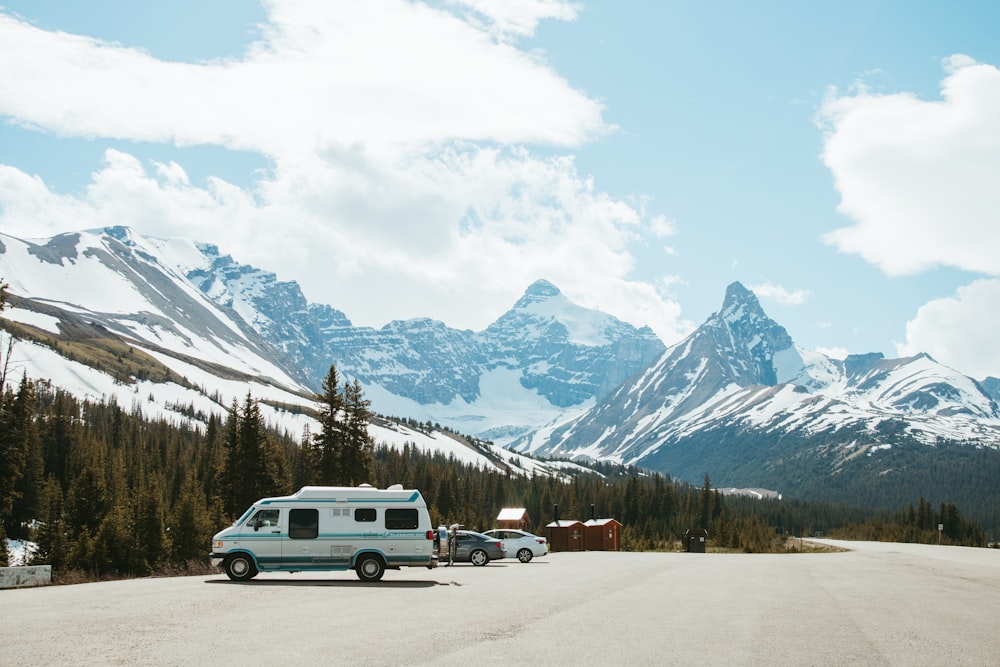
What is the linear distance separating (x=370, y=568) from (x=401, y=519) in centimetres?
175

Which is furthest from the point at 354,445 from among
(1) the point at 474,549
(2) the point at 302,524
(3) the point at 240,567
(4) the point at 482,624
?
(4) the point at 482,624

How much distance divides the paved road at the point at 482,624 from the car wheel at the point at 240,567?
0.70m

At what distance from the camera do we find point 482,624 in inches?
680

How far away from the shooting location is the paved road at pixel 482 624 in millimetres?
13633

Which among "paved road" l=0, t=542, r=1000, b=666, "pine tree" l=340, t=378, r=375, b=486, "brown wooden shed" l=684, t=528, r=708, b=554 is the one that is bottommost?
"brown wooden shed" l=684, t=528, r=708, b=554

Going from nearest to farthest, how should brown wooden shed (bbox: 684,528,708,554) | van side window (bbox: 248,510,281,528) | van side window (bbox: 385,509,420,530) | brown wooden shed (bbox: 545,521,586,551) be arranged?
1. van side window (bbox: 248,510,281,528)
2. van side window (bbox: 385,509,420,530)
3. brown wooden shed (bbox: 545,521,586,551)
4. brown wooden shed (bbox: 684,528,708,554)

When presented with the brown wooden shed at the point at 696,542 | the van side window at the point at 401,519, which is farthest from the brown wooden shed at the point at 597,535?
the van side window at the point at 401,519

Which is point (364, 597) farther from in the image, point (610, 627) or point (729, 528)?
point (729, 528)

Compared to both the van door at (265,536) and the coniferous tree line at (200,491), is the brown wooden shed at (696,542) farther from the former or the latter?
the van door at (265,536)

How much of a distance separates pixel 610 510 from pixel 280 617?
483 feet

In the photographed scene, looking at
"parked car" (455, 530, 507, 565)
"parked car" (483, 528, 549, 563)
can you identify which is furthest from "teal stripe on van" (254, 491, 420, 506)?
"parked car" (483, 528, 549, 563)

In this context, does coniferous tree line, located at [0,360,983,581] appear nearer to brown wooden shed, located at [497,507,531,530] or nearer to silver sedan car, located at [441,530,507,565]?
brown wooden shed, located at [497,507,531,530]

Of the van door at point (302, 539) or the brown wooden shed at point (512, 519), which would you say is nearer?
the van door at point (302, 539)

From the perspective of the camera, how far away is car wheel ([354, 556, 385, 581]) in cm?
2844
